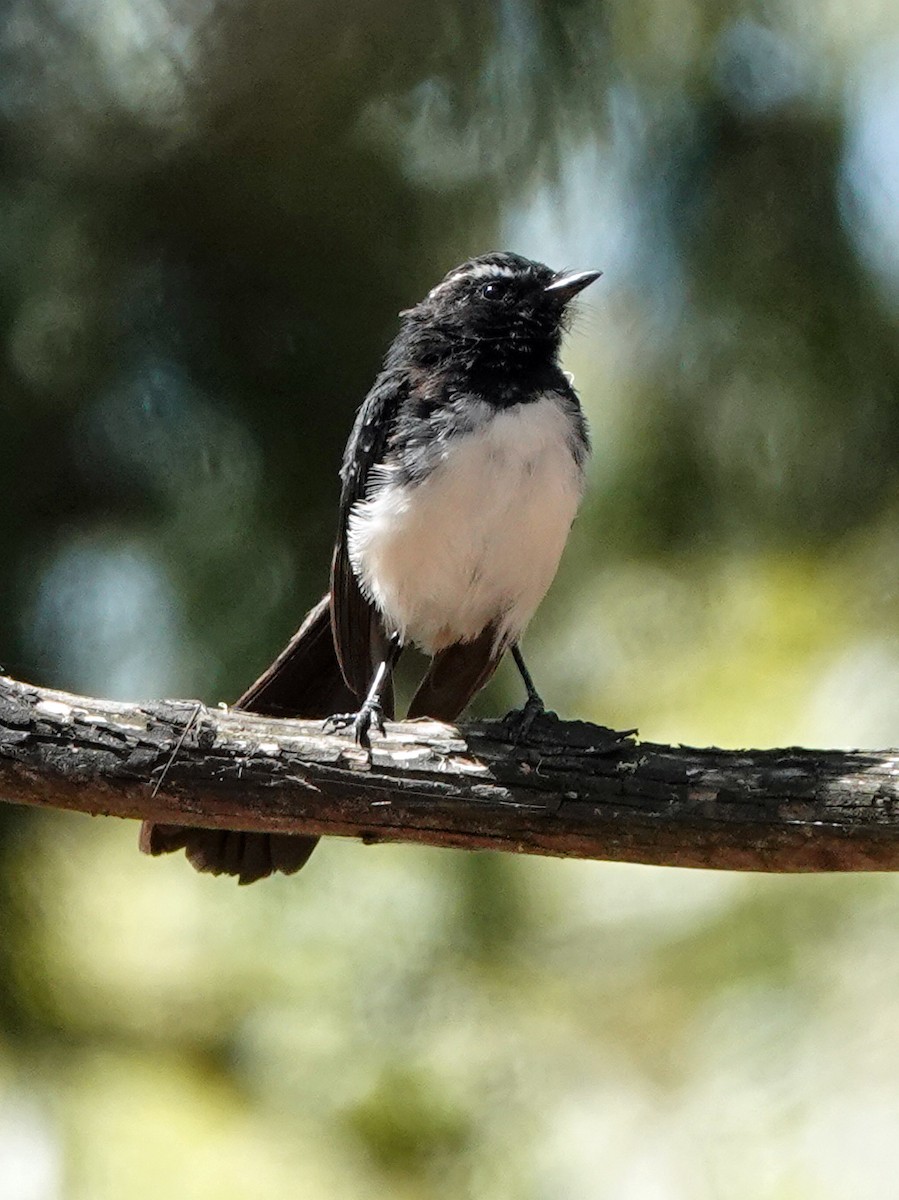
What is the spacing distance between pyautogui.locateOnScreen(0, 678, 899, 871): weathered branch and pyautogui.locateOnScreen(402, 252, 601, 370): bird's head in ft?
4.03

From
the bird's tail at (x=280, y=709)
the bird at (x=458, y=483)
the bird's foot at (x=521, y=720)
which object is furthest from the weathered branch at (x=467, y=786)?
the bird at (x=458, y=483)

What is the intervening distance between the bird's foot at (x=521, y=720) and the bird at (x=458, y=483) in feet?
0.69

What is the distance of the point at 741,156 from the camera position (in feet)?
12.0

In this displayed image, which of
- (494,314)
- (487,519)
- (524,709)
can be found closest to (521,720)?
(524,709)

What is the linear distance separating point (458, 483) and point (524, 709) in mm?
670

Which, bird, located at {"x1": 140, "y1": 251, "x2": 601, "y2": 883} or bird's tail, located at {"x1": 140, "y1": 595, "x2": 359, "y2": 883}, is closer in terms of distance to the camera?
bird's tail, located at {"x1": 140, "y1": 595, "x2": 359, "y2": 883}

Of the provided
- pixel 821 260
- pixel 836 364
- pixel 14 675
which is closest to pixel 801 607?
pixel 836 364

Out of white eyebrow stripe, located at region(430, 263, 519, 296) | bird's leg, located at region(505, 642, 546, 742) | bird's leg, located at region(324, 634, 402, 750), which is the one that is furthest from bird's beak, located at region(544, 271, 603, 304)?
bird's leg, located at region(324, 634, 402, 750)

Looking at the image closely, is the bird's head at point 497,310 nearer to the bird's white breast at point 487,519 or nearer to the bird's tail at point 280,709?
the bird's white breast at point 487,519

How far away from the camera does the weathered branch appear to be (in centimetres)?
285

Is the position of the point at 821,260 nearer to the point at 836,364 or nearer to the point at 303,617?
the point at 836,364

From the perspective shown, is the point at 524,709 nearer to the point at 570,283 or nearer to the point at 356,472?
the point at 356,472

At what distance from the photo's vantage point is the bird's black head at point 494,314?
3.78m

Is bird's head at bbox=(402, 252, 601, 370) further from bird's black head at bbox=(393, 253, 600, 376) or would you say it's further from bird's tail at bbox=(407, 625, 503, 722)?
bird's tail at bbox=(407, 625, 503, 722)
